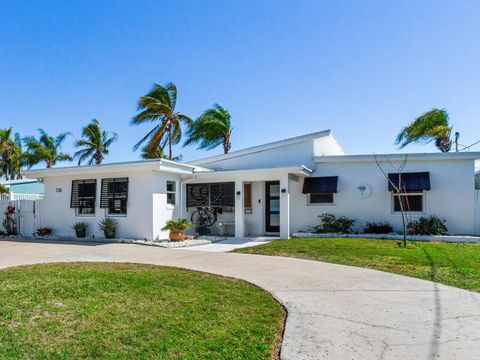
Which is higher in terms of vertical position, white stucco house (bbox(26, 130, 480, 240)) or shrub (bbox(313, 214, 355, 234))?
white stucco house (bbox(26, 130, 480, 240))

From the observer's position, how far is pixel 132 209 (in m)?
13.0

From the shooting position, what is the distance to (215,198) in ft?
48.3

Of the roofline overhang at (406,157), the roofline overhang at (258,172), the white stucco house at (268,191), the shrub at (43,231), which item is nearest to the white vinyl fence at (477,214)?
the white stucco house at (268,191)

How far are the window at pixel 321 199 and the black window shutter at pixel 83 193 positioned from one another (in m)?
8.85

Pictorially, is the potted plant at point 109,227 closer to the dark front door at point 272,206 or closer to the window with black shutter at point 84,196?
the window with black shutter at point 84,196

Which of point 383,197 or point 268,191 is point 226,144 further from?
point 383,197

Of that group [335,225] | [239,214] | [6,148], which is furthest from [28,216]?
[6,148]

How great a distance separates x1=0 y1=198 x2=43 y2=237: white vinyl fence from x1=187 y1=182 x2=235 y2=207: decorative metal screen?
641cm

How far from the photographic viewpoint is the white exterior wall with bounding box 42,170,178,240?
12.8 metres

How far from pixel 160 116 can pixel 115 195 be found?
947 cm

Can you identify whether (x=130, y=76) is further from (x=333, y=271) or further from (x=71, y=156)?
(x=71, y=156)

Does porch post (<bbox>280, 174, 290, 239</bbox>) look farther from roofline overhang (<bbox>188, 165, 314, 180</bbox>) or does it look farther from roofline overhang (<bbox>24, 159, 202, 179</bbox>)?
roofline overhang (<bbox>24, 159, 202, 179</bbox>)

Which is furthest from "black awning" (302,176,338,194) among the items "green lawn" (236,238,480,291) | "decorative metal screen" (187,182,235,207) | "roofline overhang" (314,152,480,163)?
"decorative metal screen" (187,182,235,207)

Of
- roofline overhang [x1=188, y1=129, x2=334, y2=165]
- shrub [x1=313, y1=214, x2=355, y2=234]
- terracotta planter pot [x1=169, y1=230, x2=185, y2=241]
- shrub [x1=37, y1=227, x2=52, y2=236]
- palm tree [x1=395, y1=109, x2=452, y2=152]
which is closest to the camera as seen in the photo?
terracotta planter pot [x1=169, y1=230, x2=185, y2=241]
